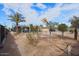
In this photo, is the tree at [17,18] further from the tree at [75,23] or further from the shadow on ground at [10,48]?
the tree at [75,23]

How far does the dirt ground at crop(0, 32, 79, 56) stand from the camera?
225 centimetres

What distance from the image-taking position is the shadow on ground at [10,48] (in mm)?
2234

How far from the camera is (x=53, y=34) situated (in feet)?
7.50

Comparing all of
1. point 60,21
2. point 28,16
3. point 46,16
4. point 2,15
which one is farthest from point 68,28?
point 2,15

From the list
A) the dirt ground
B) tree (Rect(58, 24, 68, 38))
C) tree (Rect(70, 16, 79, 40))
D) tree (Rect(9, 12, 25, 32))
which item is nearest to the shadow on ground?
the dirt ground

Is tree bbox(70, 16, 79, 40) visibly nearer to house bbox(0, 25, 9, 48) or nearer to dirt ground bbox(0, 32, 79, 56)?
dirt ground bbox(0, 32, 79, 56)

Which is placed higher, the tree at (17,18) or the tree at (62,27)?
the tree at (17,18)

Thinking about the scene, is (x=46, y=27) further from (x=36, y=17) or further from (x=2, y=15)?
(x=2, y=15)

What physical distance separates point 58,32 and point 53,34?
6 cm

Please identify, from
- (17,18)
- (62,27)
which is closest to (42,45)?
(62,27)

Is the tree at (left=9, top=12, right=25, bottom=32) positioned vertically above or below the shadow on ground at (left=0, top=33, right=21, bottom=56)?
above

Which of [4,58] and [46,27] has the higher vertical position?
[46,27]

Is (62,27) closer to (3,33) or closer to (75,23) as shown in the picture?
(75,23)

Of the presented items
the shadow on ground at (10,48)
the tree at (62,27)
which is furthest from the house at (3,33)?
the tree at (62,27)
